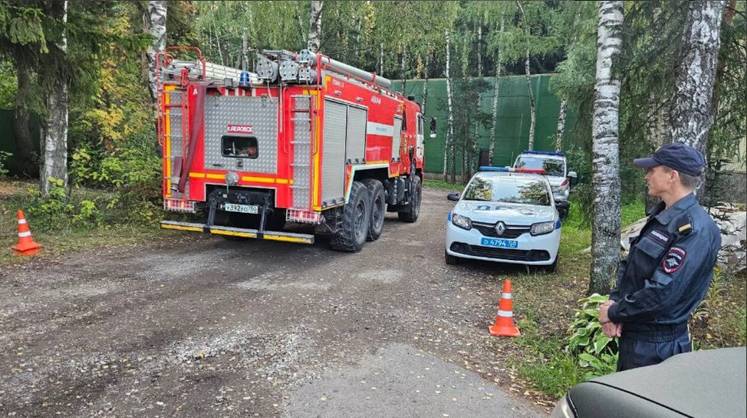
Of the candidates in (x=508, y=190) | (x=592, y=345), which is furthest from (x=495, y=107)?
(x=592, y=345)

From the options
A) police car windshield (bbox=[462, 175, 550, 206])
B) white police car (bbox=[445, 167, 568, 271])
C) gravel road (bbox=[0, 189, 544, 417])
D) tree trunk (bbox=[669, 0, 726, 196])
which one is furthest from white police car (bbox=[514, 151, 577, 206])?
tree trunk (bbox=[669, 0, 726, 196])

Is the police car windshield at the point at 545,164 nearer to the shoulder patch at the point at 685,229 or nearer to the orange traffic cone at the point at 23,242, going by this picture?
the orange traffic cone at the point at 23,242

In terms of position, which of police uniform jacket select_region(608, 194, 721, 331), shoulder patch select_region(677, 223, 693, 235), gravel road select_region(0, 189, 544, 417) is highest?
shoulder patch select_region(677, 223, 693, 235)

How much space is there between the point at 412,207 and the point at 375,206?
3.05 metres

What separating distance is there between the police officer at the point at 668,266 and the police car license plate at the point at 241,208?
5.82 meters

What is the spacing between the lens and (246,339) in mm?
4781

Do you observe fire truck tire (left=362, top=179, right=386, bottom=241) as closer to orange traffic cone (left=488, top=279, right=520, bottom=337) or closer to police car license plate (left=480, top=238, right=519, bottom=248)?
police car license plate (left=480, top=238, right=519, bottom=248)

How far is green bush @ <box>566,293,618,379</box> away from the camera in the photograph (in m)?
4.29

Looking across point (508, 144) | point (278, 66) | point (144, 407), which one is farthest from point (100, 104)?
point (508, 144)

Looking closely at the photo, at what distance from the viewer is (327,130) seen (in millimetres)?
7461

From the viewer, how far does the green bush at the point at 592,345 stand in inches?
169

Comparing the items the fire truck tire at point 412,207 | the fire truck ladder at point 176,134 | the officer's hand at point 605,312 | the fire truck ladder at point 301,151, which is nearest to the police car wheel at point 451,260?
the fire truck ladder at point 301,151

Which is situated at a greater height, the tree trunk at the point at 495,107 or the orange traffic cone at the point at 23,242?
the tree trunk at the point at 495,107

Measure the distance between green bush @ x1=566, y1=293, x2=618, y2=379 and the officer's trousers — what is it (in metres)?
1.69
